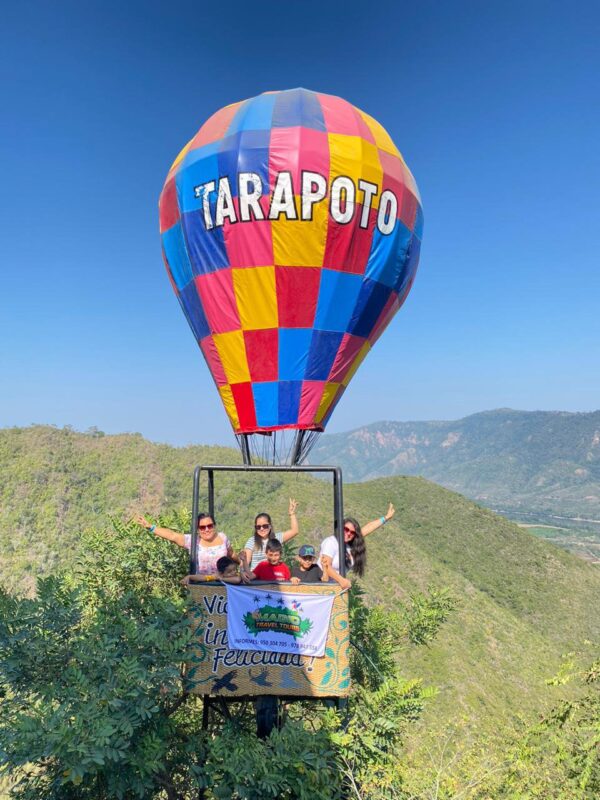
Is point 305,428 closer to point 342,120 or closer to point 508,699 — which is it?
point 342,120

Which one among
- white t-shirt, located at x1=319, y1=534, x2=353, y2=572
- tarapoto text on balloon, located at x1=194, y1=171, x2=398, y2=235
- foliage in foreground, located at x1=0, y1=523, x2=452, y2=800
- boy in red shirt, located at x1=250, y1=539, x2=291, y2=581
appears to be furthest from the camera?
tarapoto text on balloon, located at x1=194, y1=171, x2=398, y2=235

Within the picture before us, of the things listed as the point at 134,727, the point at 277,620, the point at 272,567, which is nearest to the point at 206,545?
the point at 272,567

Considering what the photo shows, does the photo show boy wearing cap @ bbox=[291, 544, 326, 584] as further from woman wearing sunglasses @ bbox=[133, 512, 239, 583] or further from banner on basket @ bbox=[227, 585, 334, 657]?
woman wearing sunglasses @ bbox=[133, 512, 239, 583]

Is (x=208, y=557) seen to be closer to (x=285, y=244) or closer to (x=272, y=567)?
(x=272, y=567)

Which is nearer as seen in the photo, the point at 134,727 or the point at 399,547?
the point at 134,727

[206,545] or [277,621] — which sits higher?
[206,545]

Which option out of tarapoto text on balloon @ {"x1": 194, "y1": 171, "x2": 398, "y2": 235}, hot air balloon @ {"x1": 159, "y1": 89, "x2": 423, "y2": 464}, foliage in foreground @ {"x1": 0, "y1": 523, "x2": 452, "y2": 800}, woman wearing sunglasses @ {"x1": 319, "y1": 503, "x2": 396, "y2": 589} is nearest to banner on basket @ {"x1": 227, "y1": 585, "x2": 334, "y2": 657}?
woman wearing sunglasses @ {"x1": 319, "y1": 503, "x2": 396, "y2": 589}

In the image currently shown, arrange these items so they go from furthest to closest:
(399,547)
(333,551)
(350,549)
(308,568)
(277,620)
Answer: (399,547)
(350,549)
(333,551)
(308,568)
(277,620)
